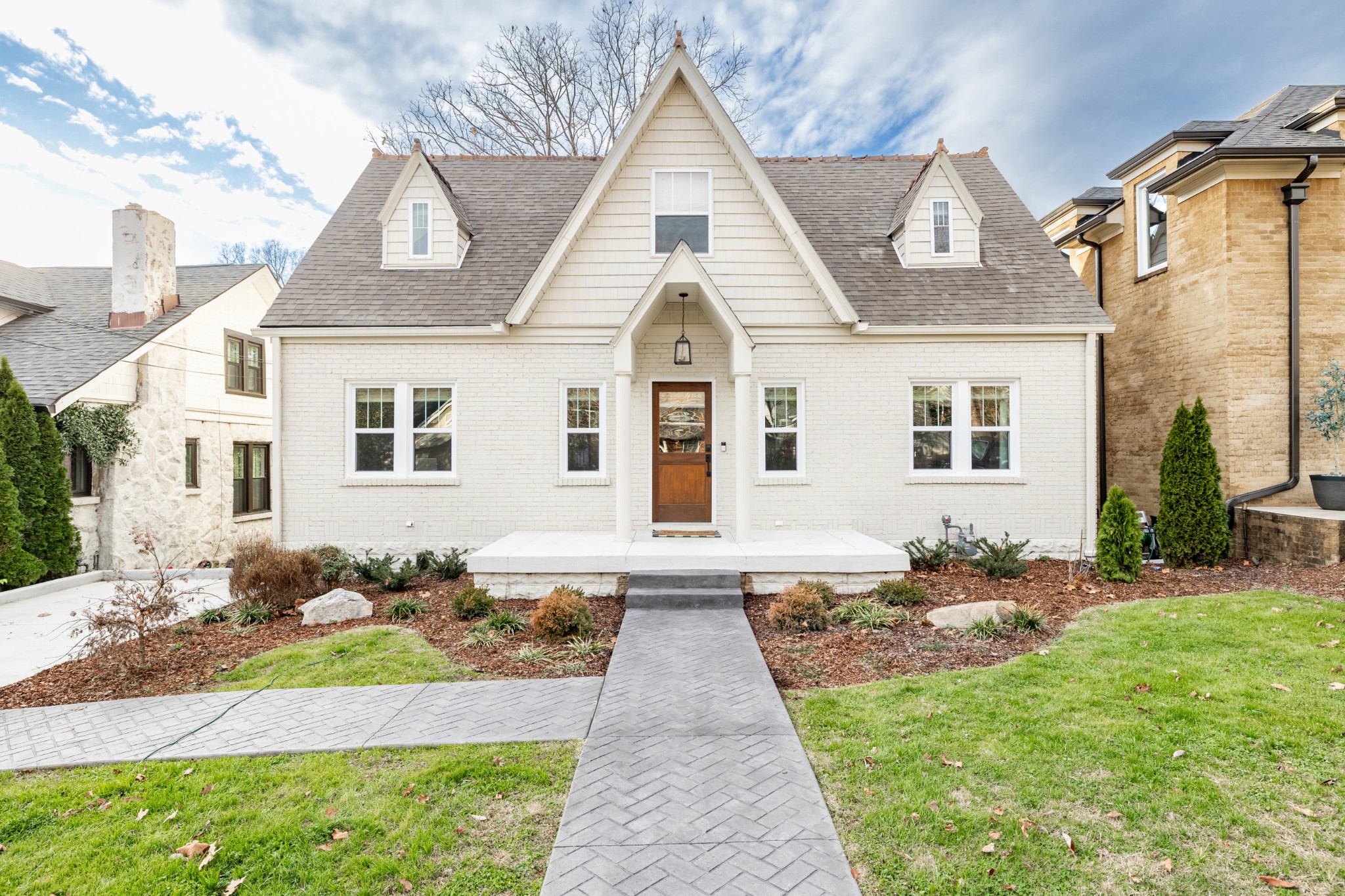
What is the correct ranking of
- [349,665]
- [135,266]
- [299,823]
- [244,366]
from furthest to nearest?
[244,366] → [135,266] → [349,665] → [299,823]

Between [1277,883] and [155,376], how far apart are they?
17.9m

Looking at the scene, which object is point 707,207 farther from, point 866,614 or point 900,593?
point 866,614

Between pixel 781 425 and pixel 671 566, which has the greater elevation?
pixel 781 425

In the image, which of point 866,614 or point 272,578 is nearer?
point 866,614

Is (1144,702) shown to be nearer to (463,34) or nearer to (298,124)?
(463,34)

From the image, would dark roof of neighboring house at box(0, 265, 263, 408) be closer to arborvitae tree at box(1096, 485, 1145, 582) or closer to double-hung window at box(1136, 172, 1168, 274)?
arborvitae tree at box(1096, 485, 1145, 582)

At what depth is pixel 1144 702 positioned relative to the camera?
4645 mm

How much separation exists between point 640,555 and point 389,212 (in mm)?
7748

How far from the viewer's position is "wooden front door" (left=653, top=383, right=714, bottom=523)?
35.6 ft

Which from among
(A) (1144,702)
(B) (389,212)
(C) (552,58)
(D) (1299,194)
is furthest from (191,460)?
(D) (1299,194)

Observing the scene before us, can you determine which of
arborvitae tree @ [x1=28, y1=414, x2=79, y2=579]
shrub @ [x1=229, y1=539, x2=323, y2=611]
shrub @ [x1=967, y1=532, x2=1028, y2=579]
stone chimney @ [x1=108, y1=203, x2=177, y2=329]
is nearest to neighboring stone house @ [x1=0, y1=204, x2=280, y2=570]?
stone chimney @ [x1=108, y1=203, x2=177, y2=329]

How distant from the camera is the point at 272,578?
809cm

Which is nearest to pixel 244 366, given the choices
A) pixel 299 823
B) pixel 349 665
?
pixel 349 665

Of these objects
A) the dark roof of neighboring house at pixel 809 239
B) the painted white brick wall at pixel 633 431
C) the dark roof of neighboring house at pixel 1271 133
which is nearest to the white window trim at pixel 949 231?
the dark roof of neighboring house at pixel 809 239
